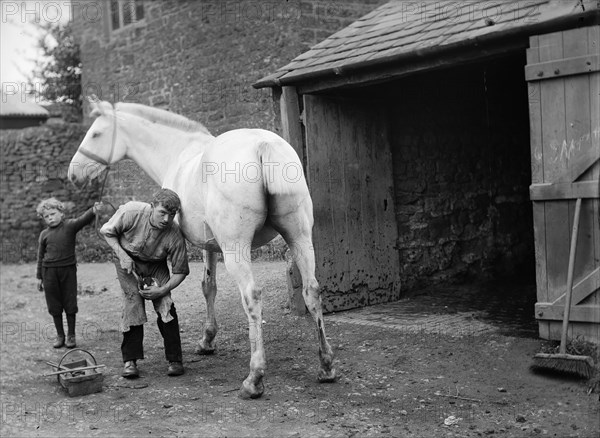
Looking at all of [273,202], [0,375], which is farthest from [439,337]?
[0,375]

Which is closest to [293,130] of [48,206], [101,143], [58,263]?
[101,143]

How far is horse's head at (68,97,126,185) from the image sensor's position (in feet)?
22.1

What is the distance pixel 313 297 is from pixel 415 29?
10.0ft

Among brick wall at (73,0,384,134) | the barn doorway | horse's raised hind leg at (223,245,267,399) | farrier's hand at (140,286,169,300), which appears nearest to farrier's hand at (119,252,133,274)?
farrier's hand at (140,286,169,300)

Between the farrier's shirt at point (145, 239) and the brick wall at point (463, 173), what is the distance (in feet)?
11.6

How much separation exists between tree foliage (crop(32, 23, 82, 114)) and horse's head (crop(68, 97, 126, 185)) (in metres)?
12.9

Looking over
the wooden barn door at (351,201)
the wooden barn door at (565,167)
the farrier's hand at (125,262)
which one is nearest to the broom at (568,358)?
the wooden barn door at (565,167)

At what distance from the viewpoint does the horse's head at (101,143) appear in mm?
6742

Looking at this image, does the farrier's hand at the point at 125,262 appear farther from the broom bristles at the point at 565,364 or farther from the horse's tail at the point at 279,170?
the broom bristles at the point at 565,364

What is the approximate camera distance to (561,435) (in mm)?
4332

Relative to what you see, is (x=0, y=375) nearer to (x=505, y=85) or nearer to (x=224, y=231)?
(x=224, y=231)

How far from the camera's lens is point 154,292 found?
5.88 m

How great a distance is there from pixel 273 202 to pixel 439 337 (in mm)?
2247

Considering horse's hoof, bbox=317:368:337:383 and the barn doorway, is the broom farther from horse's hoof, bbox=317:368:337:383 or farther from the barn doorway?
the barn doorway
